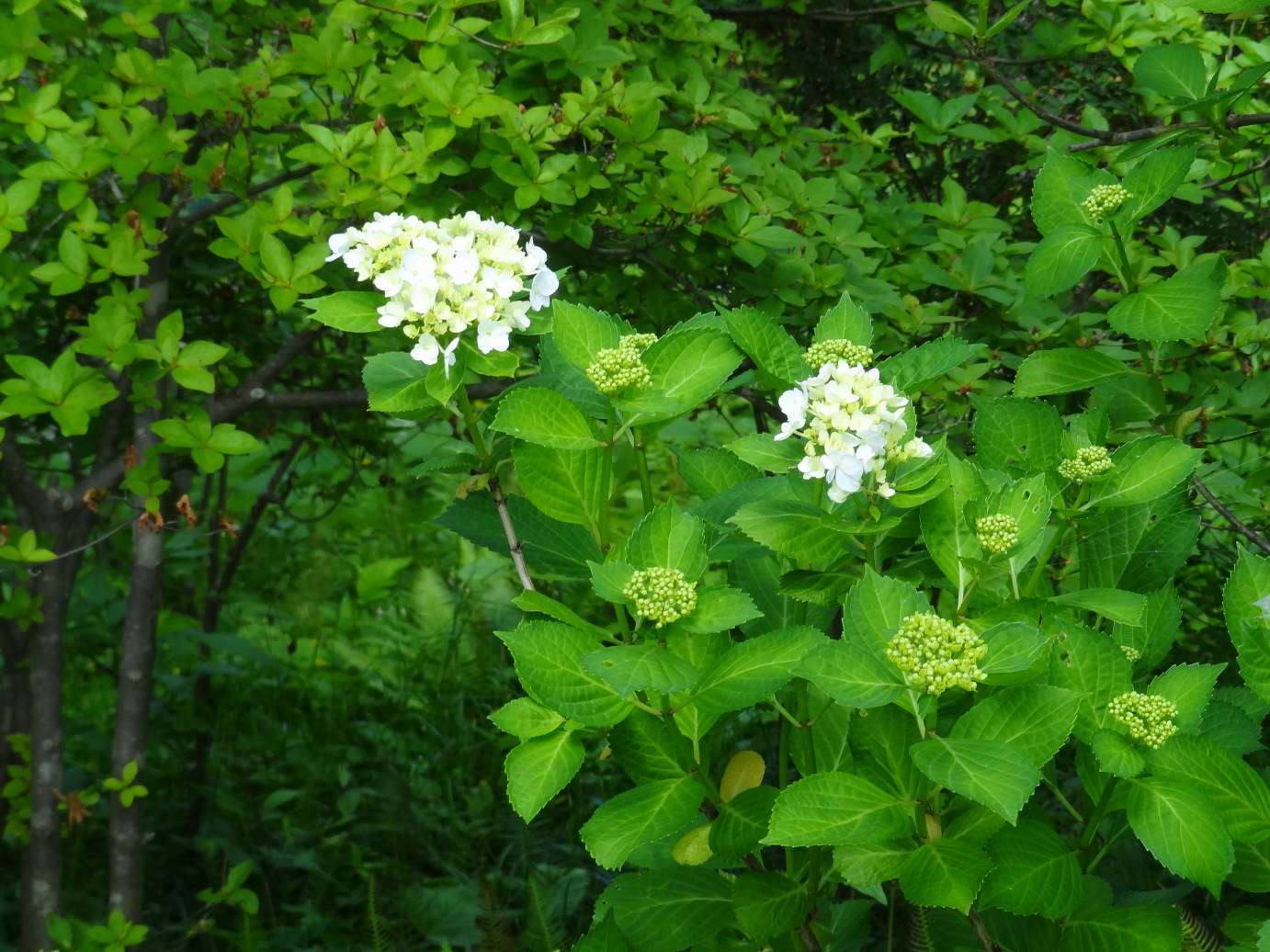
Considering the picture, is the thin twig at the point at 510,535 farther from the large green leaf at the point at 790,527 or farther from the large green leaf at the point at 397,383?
the large green leaf at the point at 790,527

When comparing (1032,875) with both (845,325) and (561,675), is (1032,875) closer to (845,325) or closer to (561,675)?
(561,675)

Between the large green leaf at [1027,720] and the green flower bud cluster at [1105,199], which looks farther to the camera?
the green flower bud cluster at [1105,199]

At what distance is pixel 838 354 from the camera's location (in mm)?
1385

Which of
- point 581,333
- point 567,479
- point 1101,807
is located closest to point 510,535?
point 567,479

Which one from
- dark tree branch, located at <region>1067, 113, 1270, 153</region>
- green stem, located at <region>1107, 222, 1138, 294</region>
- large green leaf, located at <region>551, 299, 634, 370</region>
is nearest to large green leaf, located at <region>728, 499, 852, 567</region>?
large green leaf, located at <region>551, 299, 634, 370</region>

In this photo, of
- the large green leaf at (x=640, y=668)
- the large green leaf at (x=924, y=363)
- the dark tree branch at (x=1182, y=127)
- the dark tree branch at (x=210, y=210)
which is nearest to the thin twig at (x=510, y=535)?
the large green leaf at (x=640, y=668)

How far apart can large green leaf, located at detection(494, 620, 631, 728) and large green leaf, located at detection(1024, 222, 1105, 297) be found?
0.80 m

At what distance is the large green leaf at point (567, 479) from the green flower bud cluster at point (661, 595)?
0.18m

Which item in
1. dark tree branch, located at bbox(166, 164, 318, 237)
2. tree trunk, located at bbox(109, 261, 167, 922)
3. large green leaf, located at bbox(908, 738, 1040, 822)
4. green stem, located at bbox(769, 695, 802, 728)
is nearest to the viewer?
large green leaf, located at bbox(908, 738, 1040, 822)

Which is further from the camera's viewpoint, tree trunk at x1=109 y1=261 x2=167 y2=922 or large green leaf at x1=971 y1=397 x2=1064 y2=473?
tree trunk at x1=109 y1=261 x2=167 y2=922

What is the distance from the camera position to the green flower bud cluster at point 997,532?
1303 millimetres

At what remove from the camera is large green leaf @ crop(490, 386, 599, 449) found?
1297mm

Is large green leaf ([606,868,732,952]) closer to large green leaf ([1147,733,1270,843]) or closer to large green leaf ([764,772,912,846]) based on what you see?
large green leaf ([764,772,912,846])

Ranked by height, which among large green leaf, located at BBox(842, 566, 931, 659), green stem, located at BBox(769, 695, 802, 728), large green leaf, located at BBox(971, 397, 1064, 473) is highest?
large green leaf, located at BBox(842, 566, 931, 659)
